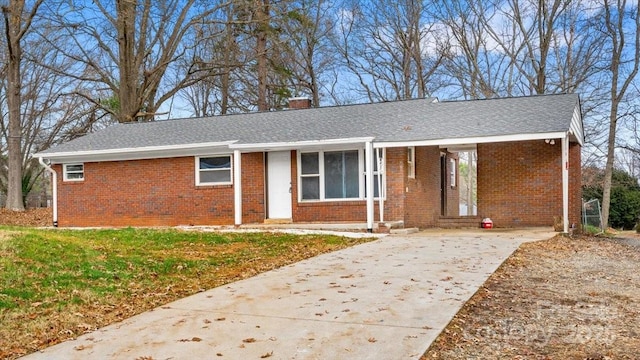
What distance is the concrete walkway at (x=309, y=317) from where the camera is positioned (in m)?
4.44

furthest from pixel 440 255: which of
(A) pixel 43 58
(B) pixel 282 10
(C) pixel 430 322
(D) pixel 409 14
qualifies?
(A) pixel 43 58

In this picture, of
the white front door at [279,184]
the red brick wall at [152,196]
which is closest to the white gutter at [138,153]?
the red brick wall at [152,196]

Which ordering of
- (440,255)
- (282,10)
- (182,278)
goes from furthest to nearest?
1. (282,10)
2. (440,255)
3. (182,278)

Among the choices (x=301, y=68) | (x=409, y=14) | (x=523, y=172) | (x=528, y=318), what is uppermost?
(x=409, y=14)

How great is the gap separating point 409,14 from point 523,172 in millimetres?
15349

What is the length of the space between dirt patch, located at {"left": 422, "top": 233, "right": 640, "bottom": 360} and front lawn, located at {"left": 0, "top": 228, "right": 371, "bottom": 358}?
10.4ft

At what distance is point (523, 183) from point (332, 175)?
526 centimetres

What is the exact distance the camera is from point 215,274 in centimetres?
809

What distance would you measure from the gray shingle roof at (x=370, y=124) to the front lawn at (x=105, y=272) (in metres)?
4.59

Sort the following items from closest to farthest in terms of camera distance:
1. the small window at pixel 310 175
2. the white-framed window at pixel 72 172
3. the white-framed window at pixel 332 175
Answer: the white-framed window at pixel 332 175 → the small window at pixel 310 175 → the white-framed window at pixel 72 172

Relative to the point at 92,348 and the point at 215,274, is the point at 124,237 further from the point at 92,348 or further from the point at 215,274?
the point at 92,348

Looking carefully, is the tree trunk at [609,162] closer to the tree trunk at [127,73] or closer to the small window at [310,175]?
the small window at [310,175]

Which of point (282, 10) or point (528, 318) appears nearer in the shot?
point (528, 318)

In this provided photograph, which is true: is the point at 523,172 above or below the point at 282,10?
below
